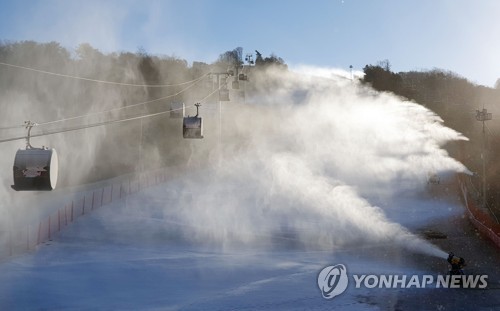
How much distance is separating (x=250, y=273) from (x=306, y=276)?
1.96 m

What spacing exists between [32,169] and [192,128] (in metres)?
8.02

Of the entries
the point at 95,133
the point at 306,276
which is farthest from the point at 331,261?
the point at 95,133

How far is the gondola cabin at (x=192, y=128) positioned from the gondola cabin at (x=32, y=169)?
7691 mm

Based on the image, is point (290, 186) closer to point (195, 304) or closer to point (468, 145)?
point (195, 304)

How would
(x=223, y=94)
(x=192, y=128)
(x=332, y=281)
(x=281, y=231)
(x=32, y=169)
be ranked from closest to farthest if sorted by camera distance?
(x=32, y=169) < (x=332, y=281) < (x=192, y=128) < (x=281, y=231) < (x=223, y=94)

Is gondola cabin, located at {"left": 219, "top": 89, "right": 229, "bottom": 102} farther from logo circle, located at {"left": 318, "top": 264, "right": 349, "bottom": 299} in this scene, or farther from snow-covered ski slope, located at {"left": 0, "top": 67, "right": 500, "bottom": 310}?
logo circle, located at {"left": 318, "top": 264, "right": 349, "bottom": 299}

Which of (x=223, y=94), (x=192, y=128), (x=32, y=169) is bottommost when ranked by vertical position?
(x=32, y=169)

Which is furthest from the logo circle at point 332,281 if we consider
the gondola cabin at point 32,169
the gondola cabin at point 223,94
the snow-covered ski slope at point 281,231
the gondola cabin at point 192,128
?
the gondola cabin at point 223,94

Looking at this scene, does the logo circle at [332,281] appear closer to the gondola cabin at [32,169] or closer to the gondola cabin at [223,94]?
the gondola cabin at [32,169]

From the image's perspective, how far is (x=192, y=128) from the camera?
17562mm

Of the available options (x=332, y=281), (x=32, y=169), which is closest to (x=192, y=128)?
(x=332, y=281)

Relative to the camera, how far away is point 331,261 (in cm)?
1867

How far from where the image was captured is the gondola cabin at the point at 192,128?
17.5m

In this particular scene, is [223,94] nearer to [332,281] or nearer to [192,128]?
[192,128]
